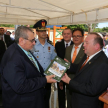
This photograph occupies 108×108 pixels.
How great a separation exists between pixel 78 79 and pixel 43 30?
164 cm

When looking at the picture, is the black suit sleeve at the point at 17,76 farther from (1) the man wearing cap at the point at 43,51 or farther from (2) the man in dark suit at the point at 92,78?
(1) the man wearing cap at the point at 43,51

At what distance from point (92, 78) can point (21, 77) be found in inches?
37.1

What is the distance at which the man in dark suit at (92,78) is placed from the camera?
4.77 ft

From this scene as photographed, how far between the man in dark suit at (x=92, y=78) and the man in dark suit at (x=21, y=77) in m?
0.45

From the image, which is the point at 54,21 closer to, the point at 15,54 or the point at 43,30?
the point at 43,30

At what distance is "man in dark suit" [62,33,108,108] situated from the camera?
1.46m

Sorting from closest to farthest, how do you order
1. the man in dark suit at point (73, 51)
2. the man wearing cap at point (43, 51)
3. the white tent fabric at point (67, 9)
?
the man in dark suit at point (73, 51)
the man wearing cap at point (43, 51)
the white tent fabric at point (67, 9)

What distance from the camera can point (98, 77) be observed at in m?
1.45

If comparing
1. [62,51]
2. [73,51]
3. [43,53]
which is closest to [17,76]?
[43,53]

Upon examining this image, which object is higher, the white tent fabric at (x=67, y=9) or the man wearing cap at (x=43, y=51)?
the white tent fabric at (x=67, y=9)

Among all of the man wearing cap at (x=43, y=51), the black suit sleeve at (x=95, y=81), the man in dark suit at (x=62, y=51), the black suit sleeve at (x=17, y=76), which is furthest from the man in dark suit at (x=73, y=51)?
the black suit sleeve at (x=17, y=76)

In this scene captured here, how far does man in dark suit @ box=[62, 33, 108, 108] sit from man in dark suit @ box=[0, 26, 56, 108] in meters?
0.45

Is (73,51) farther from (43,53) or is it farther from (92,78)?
(92,78)

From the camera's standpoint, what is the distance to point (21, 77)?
1405mm
